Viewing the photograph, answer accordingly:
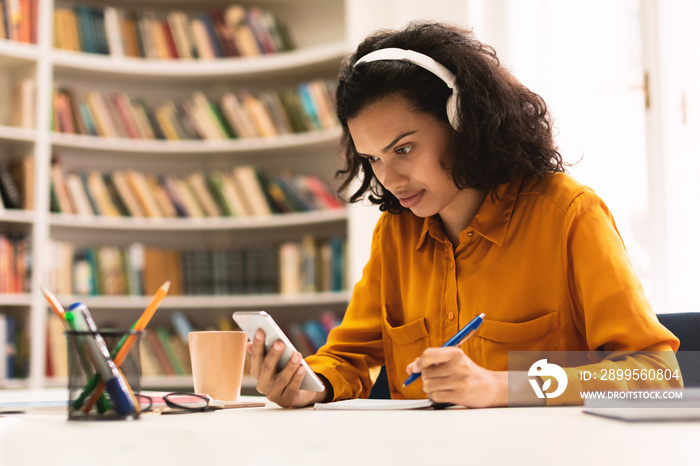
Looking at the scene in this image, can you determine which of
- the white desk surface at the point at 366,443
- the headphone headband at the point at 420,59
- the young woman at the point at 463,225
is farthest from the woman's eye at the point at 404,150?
the white desk surface at the point at 366,443

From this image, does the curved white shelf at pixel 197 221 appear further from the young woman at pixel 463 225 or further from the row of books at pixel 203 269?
the young woman at pixel 463 225

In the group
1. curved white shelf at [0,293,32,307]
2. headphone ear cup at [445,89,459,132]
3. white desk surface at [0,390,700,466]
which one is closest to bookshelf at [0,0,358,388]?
curved white shelf at [0,293,32,307]

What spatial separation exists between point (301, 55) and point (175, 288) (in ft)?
4.27

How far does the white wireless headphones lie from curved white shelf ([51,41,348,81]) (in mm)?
2055

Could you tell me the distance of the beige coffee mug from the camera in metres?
1.07

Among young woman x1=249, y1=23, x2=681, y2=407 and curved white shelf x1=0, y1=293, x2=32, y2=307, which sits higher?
young woman x1=249, y1=23, x2=681, y2=407

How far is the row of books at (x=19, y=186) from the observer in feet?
10.4

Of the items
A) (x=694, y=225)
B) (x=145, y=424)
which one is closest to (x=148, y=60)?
(x=694, y=225)

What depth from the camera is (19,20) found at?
324cm

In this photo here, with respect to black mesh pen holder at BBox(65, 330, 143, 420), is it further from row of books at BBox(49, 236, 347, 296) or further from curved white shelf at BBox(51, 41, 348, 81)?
curved white shelf at BBox(51, 41, 348, 81)

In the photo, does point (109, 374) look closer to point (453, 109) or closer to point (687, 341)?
point (453, 109)

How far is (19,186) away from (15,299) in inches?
20.4

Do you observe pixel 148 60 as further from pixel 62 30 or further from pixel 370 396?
pixel 370 396

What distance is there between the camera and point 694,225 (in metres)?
2.48
